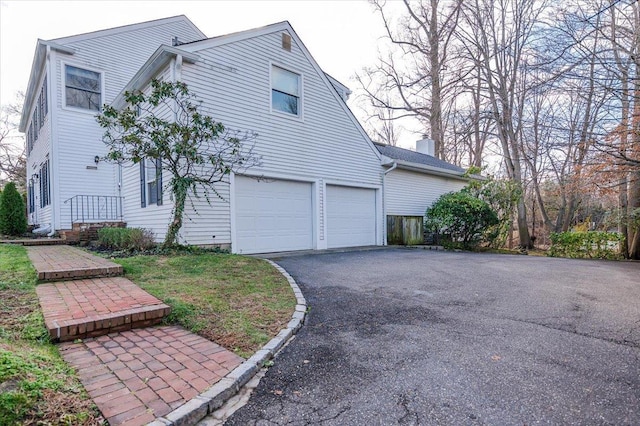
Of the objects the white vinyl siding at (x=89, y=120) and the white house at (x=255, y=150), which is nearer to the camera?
the white house at (x=255, y=150)

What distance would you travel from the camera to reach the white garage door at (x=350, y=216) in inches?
422

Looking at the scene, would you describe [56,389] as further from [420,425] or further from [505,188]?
[505,188]

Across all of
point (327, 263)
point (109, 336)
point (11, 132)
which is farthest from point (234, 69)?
point (11, 132)

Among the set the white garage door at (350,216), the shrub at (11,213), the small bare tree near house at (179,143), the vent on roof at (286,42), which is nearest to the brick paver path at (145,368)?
the small bare tree near house at (179,143)

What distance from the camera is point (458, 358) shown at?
111 inches

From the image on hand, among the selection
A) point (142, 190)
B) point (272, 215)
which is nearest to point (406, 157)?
point (272, 215)

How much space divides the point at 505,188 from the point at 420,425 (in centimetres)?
1288

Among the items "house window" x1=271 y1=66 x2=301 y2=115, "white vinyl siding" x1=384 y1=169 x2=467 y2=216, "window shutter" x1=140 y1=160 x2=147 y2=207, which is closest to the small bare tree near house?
"window shutter" x1=140 y1=160 x2=147 y2=207

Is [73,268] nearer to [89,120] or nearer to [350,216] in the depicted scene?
[350,216]

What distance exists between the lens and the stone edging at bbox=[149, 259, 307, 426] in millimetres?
1976

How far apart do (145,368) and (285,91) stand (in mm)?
8607

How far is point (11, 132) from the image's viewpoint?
83.3 ft

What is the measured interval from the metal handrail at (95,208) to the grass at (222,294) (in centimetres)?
605

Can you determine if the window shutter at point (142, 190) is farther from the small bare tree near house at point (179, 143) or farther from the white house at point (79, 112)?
the white house at point (79, 112)
